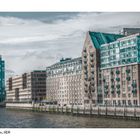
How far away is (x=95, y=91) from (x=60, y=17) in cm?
3490

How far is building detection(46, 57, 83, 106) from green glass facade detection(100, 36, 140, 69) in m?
14.0

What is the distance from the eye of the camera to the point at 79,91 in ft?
300

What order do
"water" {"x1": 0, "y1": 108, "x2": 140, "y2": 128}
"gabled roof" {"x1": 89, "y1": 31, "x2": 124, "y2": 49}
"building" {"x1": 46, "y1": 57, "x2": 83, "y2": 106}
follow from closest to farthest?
"water" {"x1": 0, "y1": 108, "x2": 140, "y2": 128} < "gabled roof" {"x1": 89, "y1": 31, "x2": 124, "y2": 49} < "building" {"x1": 46, "y1": 57, "x2": 83, "y2": 106}

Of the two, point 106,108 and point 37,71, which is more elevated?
point 37,71

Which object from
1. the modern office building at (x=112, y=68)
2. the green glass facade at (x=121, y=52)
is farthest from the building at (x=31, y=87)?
the green glass facade at (x=121, y=52)

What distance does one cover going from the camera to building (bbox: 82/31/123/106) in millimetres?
77062

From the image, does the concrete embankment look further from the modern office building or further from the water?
the modern office building

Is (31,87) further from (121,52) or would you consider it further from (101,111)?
(101,111)

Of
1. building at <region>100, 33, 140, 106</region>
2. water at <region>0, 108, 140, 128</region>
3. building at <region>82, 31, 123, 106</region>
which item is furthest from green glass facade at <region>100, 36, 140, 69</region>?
water at <region>0, 108, 140, 128</region>

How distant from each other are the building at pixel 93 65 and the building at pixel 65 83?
6435mm

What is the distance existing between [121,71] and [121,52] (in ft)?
10.9
